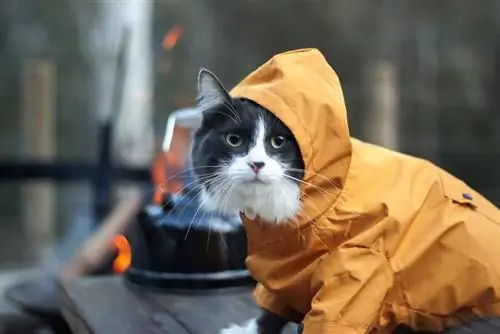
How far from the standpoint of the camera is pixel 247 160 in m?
0.98

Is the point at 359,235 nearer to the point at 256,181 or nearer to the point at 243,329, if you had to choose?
the point at 256,181

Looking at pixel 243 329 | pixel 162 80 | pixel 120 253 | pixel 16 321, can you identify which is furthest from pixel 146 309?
pixel 162 80

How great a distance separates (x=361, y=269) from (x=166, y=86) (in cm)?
178

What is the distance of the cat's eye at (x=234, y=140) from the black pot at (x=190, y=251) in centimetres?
44

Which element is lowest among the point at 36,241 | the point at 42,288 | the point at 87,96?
the point at 36,241

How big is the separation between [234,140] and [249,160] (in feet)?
0.17

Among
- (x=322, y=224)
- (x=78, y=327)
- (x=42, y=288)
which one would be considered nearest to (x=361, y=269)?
(x=322, y=224)

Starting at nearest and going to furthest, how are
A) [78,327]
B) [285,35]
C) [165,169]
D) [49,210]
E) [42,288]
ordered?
[78,327] < [42,288] < [165,169] < [285,35] < [49,210]

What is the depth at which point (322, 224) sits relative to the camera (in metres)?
0.99

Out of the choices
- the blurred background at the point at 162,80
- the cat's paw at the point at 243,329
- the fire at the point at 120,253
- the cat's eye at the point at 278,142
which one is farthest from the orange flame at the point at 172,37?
the cat's eye at the point at 278,142

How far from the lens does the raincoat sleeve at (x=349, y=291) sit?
3.08 ft

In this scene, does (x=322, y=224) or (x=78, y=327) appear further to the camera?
(x=78, y=327)

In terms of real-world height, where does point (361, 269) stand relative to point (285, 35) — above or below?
below

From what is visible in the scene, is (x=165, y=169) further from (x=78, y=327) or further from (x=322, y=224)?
(x=322, y=224)
